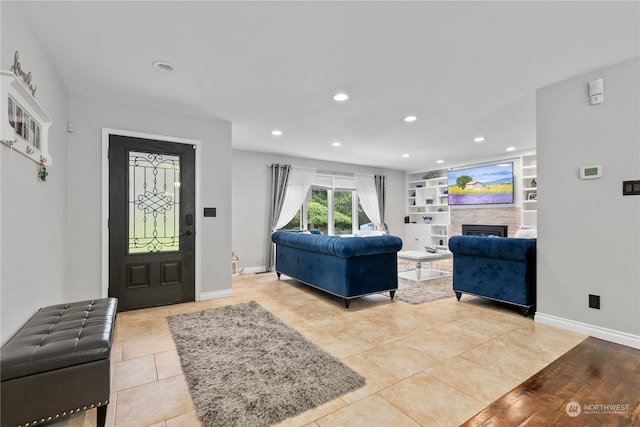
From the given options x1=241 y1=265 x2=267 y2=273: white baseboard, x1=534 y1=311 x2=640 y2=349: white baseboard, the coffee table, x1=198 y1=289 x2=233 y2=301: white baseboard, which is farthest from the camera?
x1=241 y1=265 x2=267 y2=273: white baseboard

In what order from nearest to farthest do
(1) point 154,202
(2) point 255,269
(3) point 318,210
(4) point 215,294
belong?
1. (1) point 154,202
2. (4) point 215,294
3. (2) point 255,269
4. (3) point 318,210

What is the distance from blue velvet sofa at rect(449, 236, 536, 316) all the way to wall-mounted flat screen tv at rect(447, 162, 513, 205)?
3525mm

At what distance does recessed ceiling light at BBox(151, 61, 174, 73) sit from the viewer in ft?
8.68

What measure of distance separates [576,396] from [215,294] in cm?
376

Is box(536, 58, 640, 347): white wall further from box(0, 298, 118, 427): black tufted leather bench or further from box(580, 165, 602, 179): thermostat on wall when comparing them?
box(0, 298, 118, 427): black tufted leather bench

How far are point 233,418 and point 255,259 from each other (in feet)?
15.5

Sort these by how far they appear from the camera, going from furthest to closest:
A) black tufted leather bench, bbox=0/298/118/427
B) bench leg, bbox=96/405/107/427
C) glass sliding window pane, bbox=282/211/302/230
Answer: glass sliding window pane, bbox=282/211/302/230
bench leg, bbox=96/405/107/427
black tufted leather bench, bbox=0/298/118/427

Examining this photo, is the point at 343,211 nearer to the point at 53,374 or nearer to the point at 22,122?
the point at 22,122

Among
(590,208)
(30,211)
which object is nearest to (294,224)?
(30,211)

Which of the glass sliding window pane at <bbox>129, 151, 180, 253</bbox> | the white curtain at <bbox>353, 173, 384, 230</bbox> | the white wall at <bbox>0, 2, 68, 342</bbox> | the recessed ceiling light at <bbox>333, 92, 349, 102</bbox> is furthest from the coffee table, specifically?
the white wall at <bbox>0, 2, 68, 342</bbox>

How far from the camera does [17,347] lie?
1.51 meters

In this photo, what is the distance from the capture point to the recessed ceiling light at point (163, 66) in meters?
2.64

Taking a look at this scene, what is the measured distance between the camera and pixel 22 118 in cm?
193

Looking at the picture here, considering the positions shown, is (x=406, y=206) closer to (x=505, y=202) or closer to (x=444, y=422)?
(x=505, y=202)
